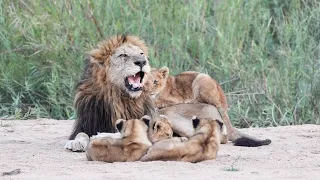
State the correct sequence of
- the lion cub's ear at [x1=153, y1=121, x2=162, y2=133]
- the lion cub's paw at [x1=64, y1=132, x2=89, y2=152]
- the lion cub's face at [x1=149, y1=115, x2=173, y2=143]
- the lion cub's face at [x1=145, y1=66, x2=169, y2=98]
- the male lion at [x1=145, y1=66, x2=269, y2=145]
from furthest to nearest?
the lion cub's face at [x1=145, y1=66, x2=169, y2=98] → the male lion at [x1=145, y1=66, x2=269, y2=145] → the lion cub's paw at [x1=64, y1=132, x2=89, y2=152] → the lion cub's ear at [x1=153, y1=121, x2=162, y2=133] → the lion cub's face at [x1=149, y1=115, x2=173, y2=143]

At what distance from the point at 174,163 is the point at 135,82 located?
5.00 ft

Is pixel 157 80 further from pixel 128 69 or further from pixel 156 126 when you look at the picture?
pixel 156 126

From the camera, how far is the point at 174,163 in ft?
21.0

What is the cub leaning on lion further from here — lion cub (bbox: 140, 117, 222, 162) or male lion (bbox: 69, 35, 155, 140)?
lion cub (bbox: 140, 117, 222, 162)

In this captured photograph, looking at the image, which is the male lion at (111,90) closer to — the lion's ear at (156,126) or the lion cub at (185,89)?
the lion cub at (185,89)

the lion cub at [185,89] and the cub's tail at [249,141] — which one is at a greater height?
the lion cub at [185,89]

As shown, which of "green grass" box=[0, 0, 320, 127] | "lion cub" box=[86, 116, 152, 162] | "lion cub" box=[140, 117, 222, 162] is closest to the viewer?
"lion cub" box=[140, 117, 222, 162]

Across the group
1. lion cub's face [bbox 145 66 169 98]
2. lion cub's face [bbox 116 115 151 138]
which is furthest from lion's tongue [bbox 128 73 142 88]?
lion cub's face [bbox 116 115 151 138]

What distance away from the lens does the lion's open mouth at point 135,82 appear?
25.4 feet

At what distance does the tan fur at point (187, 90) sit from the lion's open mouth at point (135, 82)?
0.71 ft

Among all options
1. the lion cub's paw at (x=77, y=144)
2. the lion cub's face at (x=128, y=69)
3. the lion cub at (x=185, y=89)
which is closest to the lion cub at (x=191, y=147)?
the lion cub's paw at (x=77, y=144)

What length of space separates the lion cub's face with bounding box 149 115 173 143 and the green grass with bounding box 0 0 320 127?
8.16ft

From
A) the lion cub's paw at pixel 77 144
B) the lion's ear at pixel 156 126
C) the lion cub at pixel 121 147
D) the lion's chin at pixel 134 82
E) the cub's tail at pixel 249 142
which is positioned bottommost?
the cub's tail at pixel 249 142

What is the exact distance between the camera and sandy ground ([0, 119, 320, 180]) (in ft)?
19.9
